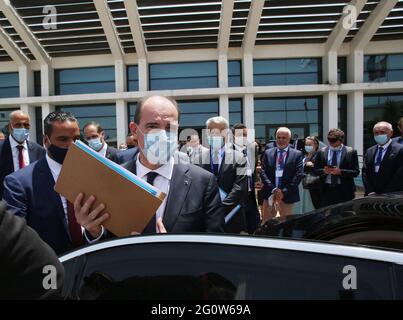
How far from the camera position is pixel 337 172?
559 centimetres

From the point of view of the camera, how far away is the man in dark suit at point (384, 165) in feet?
17.1

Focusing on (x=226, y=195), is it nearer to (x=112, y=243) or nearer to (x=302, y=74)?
(x=112, y=243)

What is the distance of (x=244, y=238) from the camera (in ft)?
4.59

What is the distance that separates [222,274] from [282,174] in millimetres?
4588

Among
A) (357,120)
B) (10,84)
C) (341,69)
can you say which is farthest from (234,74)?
(10,84)

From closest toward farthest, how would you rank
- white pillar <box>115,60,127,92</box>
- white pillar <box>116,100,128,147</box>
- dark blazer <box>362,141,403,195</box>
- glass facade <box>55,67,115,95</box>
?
dark blazer <box>362,141,403,195</box>
white pillar <box>115,60,127,92</box>
white pillar <box>116,100,128,147</box>
glass facade <box>55,67,115,95</box>

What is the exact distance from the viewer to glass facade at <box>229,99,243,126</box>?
63.7 ft

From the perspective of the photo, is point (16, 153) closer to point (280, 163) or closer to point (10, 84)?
point (280, 163)

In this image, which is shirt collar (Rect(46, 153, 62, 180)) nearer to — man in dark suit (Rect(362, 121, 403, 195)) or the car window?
the car window

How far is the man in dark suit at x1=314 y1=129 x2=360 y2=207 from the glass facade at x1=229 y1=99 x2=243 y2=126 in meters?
13.7

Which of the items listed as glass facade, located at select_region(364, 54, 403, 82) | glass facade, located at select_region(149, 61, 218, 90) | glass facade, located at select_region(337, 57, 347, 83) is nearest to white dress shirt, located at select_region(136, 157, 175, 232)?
glass facade, located at select_region(149, 61, 218, 90)

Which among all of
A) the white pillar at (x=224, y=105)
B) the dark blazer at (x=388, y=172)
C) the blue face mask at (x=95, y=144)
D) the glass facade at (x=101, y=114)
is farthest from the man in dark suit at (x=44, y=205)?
the glass facade at (x=101, y=114)

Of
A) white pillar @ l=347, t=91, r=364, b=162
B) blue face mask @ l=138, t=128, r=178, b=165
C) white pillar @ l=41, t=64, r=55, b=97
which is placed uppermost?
white pillar @ l=41, t=64, r=55, b=97
